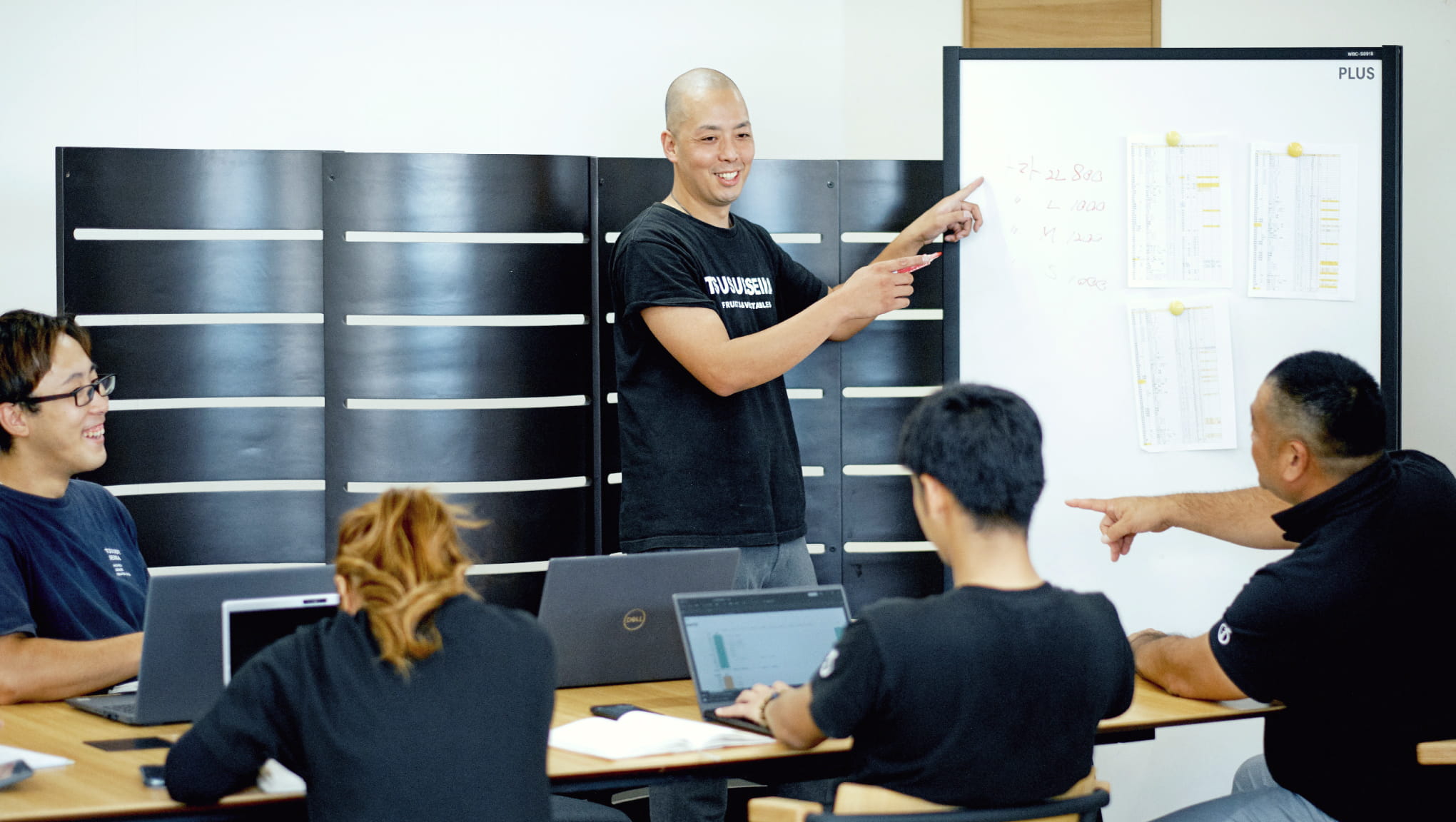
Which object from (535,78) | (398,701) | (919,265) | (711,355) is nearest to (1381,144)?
(919,265)

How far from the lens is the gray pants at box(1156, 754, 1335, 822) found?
2.19m

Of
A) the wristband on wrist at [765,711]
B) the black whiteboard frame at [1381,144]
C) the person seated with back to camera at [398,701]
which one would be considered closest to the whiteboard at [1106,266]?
the black whiteboard frame at [1381,144]

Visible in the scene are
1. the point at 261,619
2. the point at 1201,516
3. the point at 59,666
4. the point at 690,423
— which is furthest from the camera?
the point at 690,423

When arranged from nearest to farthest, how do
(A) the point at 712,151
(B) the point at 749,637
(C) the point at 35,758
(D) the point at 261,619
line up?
1. (C) the point at 35,758
2. (D) the point at 261,619
3. (B) the point at 749,637
4. (A) the point at 712,151

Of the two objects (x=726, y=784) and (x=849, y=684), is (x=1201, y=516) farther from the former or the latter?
(x=849, y=684)

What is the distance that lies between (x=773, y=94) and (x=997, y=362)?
166 cm

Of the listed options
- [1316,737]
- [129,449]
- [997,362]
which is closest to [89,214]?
[129,449]

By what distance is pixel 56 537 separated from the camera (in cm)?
252

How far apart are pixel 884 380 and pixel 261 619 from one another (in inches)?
86.7

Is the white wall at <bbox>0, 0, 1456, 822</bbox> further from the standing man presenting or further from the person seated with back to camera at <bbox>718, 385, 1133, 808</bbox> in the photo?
the person seated with back to camera at <bbox>718, 385, 1133, 808</bbox>

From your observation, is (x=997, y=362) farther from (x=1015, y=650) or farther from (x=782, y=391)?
(x=1015, y=650)

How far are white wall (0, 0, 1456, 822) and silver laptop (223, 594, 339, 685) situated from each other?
254 centimetres

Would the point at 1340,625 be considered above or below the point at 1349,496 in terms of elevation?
below

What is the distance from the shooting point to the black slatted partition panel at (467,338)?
368 cm
